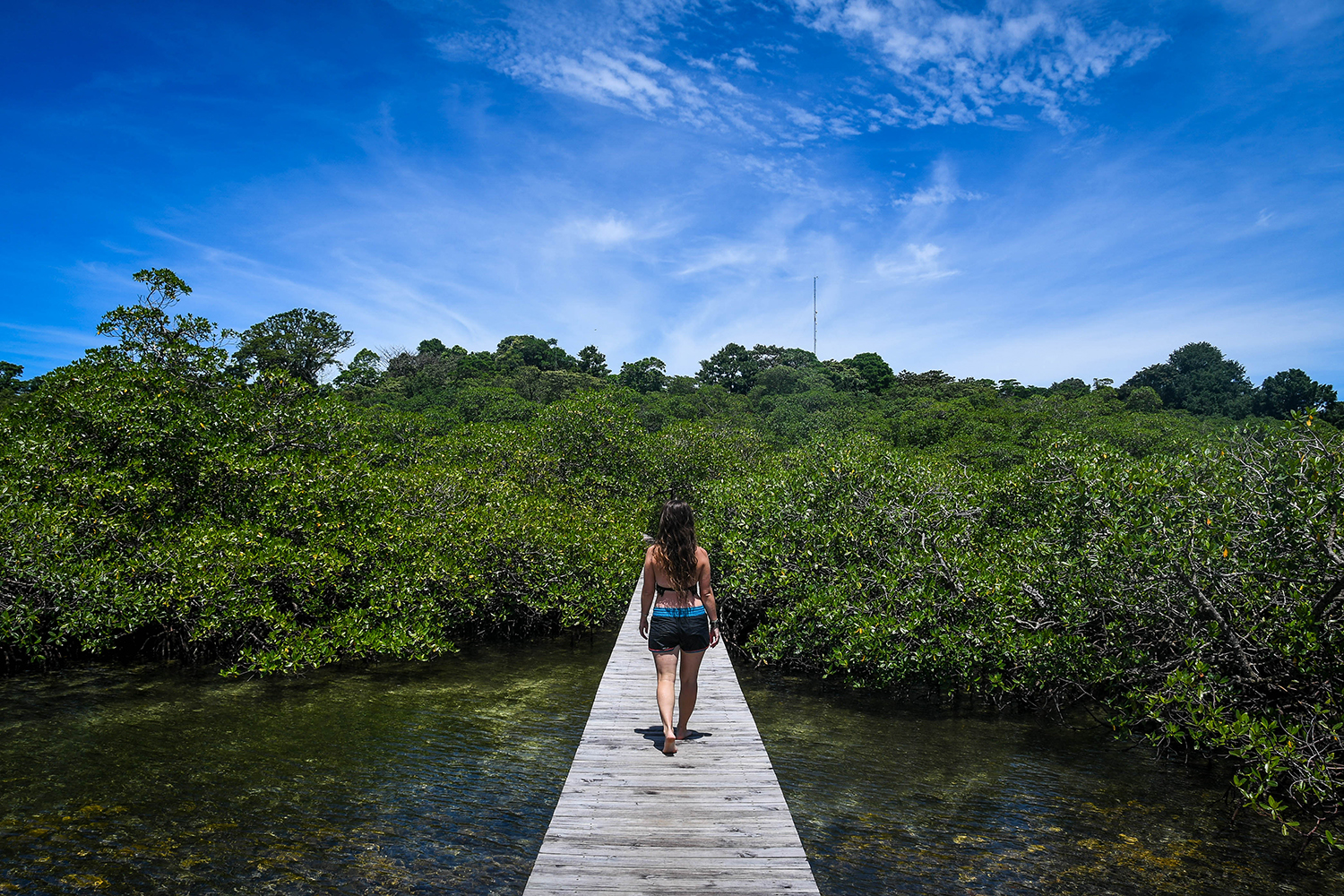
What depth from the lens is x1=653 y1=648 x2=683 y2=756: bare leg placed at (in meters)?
6.02

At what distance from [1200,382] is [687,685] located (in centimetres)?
8399

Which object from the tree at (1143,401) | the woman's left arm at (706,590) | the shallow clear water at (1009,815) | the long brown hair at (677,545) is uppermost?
the tree at (1143,401)

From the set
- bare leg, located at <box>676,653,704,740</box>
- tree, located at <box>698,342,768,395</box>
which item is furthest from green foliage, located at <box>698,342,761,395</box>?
bare leg, located at <box>676,653,704,740</box>

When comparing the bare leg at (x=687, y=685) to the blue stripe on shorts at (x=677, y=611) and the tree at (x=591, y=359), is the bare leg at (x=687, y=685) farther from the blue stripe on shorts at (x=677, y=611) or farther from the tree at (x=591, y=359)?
the tree at (x=591, y=359)

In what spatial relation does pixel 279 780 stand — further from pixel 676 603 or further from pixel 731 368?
pixel 731 368

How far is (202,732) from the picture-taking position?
9.27m

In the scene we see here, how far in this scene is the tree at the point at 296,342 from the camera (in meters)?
57.6

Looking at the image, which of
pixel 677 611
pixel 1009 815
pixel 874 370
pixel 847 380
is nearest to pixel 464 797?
pixel 677 611

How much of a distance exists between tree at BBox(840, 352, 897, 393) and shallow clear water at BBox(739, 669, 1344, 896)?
222 feet

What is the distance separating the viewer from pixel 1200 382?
7281cm

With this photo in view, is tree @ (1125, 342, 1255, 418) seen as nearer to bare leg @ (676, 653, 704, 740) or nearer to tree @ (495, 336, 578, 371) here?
tree @ (495, 336, 578, 371)

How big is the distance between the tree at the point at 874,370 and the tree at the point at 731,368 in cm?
1024

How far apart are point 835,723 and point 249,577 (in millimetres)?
8646

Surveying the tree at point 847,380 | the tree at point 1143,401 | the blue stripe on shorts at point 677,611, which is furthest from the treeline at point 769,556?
the tree at point 847,380
